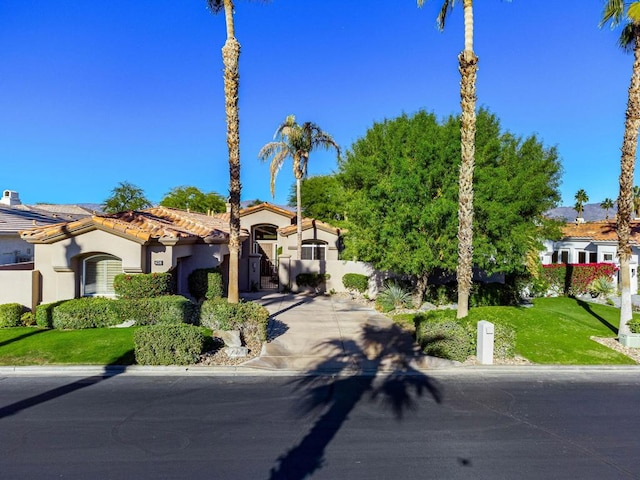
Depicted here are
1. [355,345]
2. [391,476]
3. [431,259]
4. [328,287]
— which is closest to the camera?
[391,476]

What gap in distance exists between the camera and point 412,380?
33.1ft

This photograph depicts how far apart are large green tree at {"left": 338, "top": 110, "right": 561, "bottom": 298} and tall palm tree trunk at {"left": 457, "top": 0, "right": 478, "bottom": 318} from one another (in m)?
2.36

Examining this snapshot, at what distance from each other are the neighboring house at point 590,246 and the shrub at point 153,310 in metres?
22.4

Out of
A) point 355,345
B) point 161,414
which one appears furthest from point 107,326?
point 355,345

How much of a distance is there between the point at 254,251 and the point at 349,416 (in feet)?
77.8

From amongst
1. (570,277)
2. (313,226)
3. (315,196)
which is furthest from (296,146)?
(315,196)

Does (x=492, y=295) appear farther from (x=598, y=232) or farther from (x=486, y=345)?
(x=598, y=232)

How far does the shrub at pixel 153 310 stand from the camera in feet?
45.2

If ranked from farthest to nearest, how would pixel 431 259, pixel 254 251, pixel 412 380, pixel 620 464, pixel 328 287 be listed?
pixel 254 251 < pixel 328 287 < pixel 431 259 < pixel 412 380 < pixel 620 464

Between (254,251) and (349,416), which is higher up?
(254,251)

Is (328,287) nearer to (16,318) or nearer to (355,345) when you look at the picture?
(355,345)

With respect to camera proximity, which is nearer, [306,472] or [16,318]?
[306,472]

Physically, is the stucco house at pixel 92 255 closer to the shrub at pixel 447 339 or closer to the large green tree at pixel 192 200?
the shrub at pixel 447 339

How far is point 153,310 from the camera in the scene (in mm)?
14078
